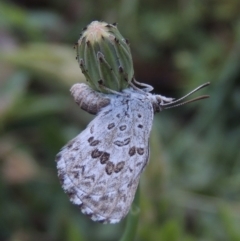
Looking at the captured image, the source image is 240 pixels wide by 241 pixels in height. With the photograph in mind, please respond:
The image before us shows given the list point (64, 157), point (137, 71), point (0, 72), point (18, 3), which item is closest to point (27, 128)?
point (0, 72)

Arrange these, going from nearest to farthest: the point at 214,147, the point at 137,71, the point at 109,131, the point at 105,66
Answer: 1. the point at 105,66
2. the point at 109,131
3. the point at 214,147
4. the point at 137,71

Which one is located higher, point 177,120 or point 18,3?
point 18,3

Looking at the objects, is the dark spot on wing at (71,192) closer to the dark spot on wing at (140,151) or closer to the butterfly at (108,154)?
the butterfly at (108,154)

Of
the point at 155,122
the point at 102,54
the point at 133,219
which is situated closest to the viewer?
the point at 102,54

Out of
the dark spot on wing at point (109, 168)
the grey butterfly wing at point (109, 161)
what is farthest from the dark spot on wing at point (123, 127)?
the dark spot on wing at point (109, 168)

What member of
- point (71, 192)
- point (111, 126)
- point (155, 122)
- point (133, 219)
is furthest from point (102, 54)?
point (155, 122)

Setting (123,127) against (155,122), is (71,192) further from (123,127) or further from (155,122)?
(155,122)

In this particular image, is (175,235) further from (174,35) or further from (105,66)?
(174,35)
